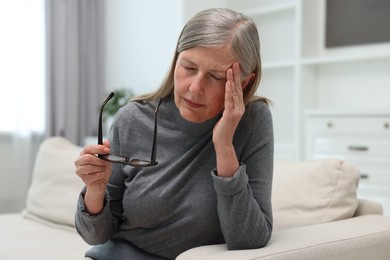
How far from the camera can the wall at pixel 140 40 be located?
3901mm

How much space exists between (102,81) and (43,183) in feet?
7.24

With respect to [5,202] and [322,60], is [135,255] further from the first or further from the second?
[5,202]

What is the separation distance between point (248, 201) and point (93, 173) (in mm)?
350

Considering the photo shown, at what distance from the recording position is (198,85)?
45.5 inches

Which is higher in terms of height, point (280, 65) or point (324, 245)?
point (280, 65)

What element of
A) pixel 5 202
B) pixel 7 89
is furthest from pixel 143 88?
pixel 5 202

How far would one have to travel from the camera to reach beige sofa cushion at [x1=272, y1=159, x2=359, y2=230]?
1468 millimetres

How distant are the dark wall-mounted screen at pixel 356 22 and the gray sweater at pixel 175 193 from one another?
243 cm

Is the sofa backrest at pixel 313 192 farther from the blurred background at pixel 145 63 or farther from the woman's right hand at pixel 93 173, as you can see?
the blurred background at pixel 145 63

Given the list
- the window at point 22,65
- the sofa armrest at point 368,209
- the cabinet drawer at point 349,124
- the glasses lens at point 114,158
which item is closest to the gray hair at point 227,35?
the glasses lens at point 114,158

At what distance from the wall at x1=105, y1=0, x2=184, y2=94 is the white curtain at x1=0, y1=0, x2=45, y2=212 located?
630 mm

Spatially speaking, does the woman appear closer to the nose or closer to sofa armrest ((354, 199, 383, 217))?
the nose

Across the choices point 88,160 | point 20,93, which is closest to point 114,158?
point 88,160

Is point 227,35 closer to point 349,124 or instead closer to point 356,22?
point 349,124
